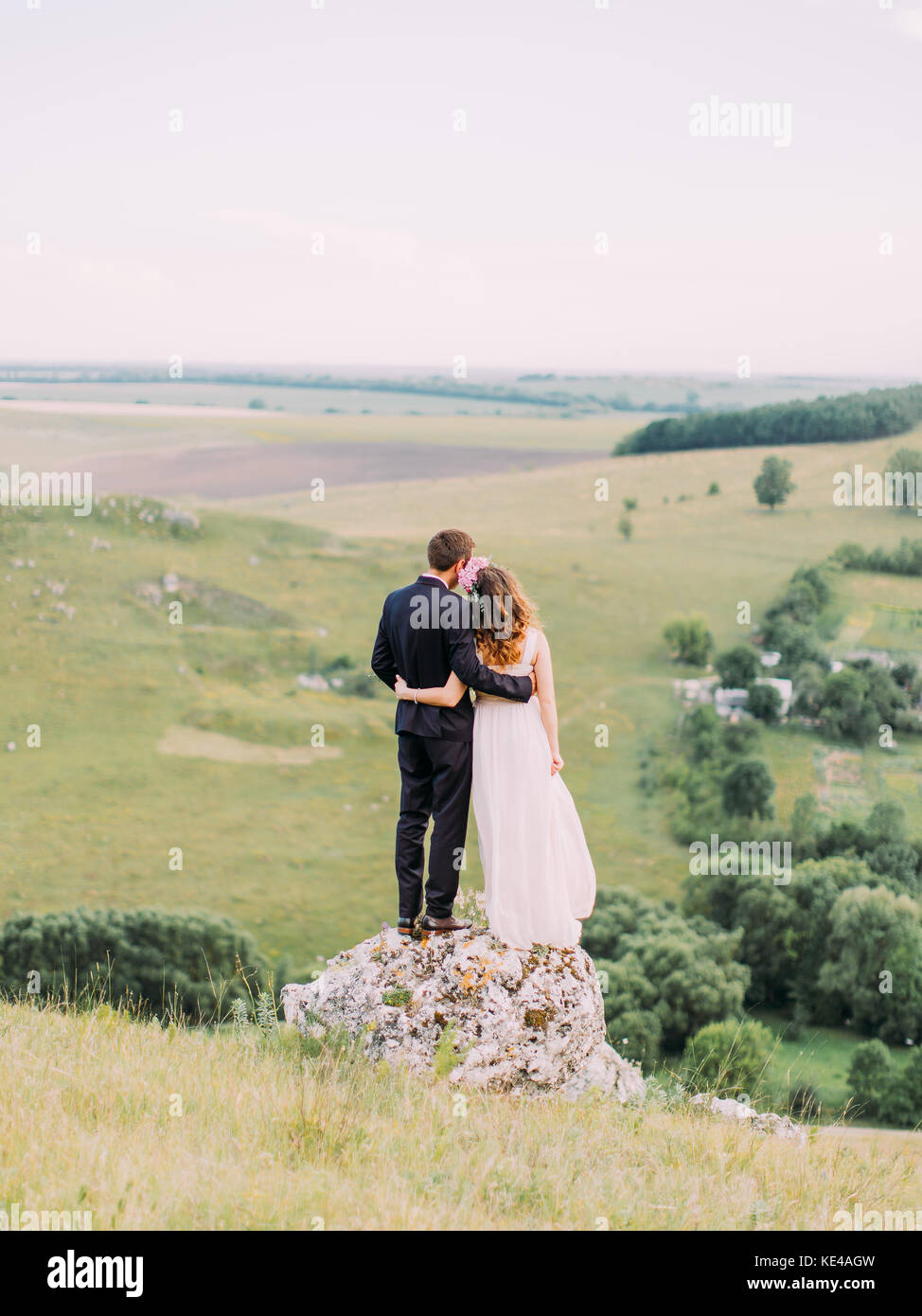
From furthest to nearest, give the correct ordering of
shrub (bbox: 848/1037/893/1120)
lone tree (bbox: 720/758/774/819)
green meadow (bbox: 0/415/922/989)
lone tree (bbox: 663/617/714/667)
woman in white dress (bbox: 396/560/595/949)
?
lone tree (bbox: 663/617/714/667) < lone tree (bbox: 720/758/774/819) < green meadow (bbox: 0/415/922/989) < shrub (bbox: 848/1037/893/1120) < woman in white dress (bbox: 396/560/595/949)

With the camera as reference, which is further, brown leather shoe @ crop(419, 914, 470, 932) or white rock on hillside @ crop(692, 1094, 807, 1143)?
white rock on hillside @ crop(692, 1094, 807, 1143)

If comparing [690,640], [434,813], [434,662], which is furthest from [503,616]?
[690,640]

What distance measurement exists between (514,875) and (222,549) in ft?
313

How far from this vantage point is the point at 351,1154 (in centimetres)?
501

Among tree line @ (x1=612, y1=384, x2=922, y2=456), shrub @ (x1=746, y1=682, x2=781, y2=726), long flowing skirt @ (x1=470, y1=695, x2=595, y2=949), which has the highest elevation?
tree line @ (x1=612, y1=384, x2=922, y2=456)

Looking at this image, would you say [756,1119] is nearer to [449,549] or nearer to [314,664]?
[449,549]

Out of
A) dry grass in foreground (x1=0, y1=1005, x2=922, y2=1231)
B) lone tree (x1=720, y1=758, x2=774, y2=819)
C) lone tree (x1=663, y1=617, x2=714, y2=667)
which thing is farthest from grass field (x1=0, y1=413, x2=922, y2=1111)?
dry grass in foreground (x1=0, y1=1005, x2=922, y2=1231)

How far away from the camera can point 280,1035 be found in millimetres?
6746

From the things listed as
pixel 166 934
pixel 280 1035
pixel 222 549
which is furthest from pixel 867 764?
pixel 280 1035

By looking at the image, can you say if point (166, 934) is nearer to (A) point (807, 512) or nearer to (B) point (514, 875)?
(B) point (514, 875)

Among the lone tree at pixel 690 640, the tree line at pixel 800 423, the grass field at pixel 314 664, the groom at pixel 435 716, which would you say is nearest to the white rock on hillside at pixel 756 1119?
the groom at pixel 435 716

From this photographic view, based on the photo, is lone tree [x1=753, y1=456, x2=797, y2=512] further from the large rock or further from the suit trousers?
the suit trousers

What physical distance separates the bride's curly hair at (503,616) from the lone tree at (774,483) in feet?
332

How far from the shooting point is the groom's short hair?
608 cm
